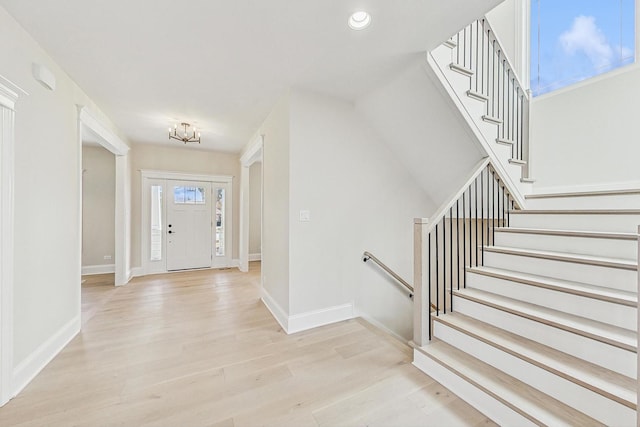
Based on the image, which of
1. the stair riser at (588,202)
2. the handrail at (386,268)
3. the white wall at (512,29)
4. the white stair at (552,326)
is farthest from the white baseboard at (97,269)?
the white wall at (512,29)

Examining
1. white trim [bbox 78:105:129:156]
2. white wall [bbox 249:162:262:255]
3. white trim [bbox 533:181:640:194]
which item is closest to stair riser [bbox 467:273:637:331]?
white trim [bbox 533:181:640:194]

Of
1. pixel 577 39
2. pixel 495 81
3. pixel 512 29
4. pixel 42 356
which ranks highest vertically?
pixel 512 29

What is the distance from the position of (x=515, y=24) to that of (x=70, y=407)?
6576mm

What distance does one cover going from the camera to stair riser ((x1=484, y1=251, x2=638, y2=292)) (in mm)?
1721

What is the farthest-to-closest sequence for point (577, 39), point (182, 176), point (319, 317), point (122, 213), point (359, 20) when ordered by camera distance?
1. point (182, 176)
2. point (122, 213)
3. point (577, 39)
4. point (319, 317)
5. point (359, 20)

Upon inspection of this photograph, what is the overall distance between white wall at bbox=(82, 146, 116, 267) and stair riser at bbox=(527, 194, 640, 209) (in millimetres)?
7014

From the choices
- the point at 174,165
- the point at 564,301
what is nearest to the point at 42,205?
the point at 174,165

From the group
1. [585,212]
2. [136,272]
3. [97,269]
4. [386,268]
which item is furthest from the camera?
[97,269]

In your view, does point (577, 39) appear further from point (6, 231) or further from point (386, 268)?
point (6, 231)

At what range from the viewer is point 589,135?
3.10 meters

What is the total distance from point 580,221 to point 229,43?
3.35m

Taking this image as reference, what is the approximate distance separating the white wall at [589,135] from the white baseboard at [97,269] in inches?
297

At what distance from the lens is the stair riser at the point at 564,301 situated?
157 centimetres

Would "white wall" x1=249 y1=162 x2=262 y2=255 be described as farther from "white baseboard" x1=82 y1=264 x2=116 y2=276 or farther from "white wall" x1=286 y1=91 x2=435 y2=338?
"white wall" x1=286 y1=91 x2=435 y2=338
